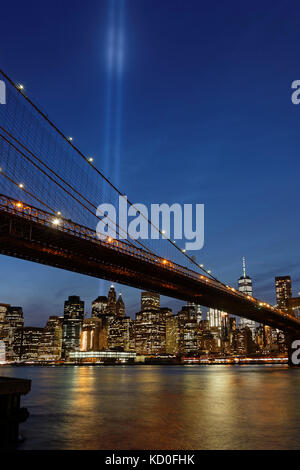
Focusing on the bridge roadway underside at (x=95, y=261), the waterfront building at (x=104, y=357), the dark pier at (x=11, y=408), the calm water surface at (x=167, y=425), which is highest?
the bridge roadway underside at (x=95, y=261)

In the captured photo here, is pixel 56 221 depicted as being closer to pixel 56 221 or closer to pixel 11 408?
pixel 56 221

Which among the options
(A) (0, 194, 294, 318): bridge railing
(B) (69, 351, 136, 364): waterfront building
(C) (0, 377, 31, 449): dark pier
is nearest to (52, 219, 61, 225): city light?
(A) (0, 194, 294, 318): bridge railing

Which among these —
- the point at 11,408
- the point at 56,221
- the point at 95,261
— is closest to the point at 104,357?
the point at 95,261

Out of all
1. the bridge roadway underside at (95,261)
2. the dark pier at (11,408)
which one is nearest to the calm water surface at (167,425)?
the dark pier at (11,408)

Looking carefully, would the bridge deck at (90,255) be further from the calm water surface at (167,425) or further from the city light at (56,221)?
the calm water surface at (167,425)

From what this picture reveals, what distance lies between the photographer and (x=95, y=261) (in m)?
42.2

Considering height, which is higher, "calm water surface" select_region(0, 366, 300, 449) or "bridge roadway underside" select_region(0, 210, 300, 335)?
"bridge roadway underside" select_region(0, 210, 300, 335)

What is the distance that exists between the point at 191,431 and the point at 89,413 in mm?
6467

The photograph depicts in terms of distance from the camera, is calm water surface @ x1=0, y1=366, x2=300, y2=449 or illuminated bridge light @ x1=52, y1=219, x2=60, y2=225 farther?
illuminated bridge light @ x1=52, y1=219, x2=60, y2=225

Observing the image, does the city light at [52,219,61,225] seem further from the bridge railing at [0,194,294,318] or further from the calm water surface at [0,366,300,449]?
the calm water surface at [0,366,300,449]

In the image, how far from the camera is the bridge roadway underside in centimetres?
3322

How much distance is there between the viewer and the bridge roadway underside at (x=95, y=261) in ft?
109
